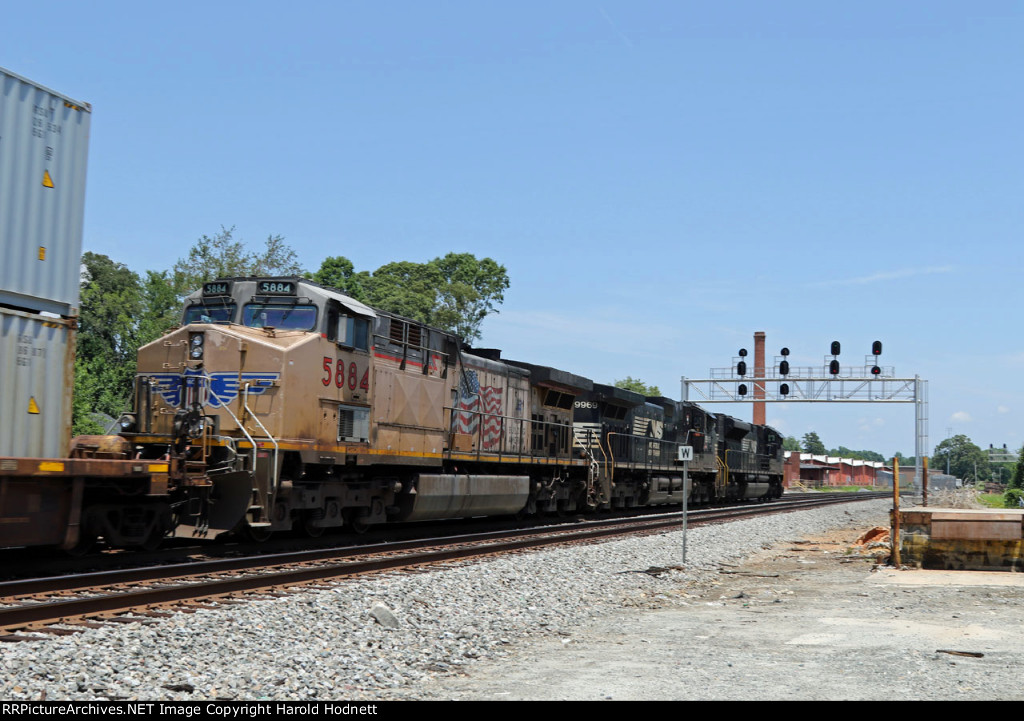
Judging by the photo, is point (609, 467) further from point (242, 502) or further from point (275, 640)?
point (275, 640)

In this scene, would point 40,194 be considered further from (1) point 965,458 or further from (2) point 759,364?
(1) point 965,458

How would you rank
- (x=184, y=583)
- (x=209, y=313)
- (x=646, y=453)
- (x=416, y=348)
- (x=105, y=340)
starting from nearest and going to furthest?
(x=184, y=583) < (x=209, y=313) < (x=416, y=348) < (x=646, y=453) < (x=105, y=340)

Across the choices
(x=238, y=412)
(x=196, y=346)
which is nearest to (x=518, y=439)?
(x=238, y=412)

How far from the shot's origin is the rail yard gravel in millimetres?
6484

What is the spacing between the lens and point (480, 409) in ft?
66.7

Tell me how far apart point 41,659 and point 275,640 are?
1.80m

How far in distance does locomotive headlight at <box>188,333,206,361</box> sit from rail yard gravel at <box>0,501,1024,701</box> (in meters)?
4.48

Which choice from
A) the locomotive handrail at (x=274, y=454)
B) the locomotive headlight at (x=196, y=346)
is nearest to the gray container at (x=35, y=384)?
the locomotive handrail at (x=274, y=454)

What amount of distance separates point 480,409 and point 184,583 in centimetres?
1061

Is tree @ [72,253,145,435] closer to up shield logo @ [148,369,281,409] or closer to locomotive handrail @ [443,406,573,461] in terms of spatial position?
locomotive handrail @ [443,406,573,461]

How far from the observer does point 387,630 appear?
850 cm

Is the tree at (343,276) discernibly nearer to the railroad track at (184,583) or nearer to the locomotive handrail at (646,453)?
the locomotive handrail at (646,453)

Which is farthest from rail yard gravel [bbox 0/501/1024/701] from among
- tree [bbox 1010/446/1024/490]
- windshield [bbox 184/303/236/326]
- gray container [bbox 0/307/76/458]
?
tree [bbox 1010/446/1024/490]

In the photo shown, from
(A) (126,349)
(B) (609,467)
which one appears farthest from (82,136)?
(A) (126,349)
